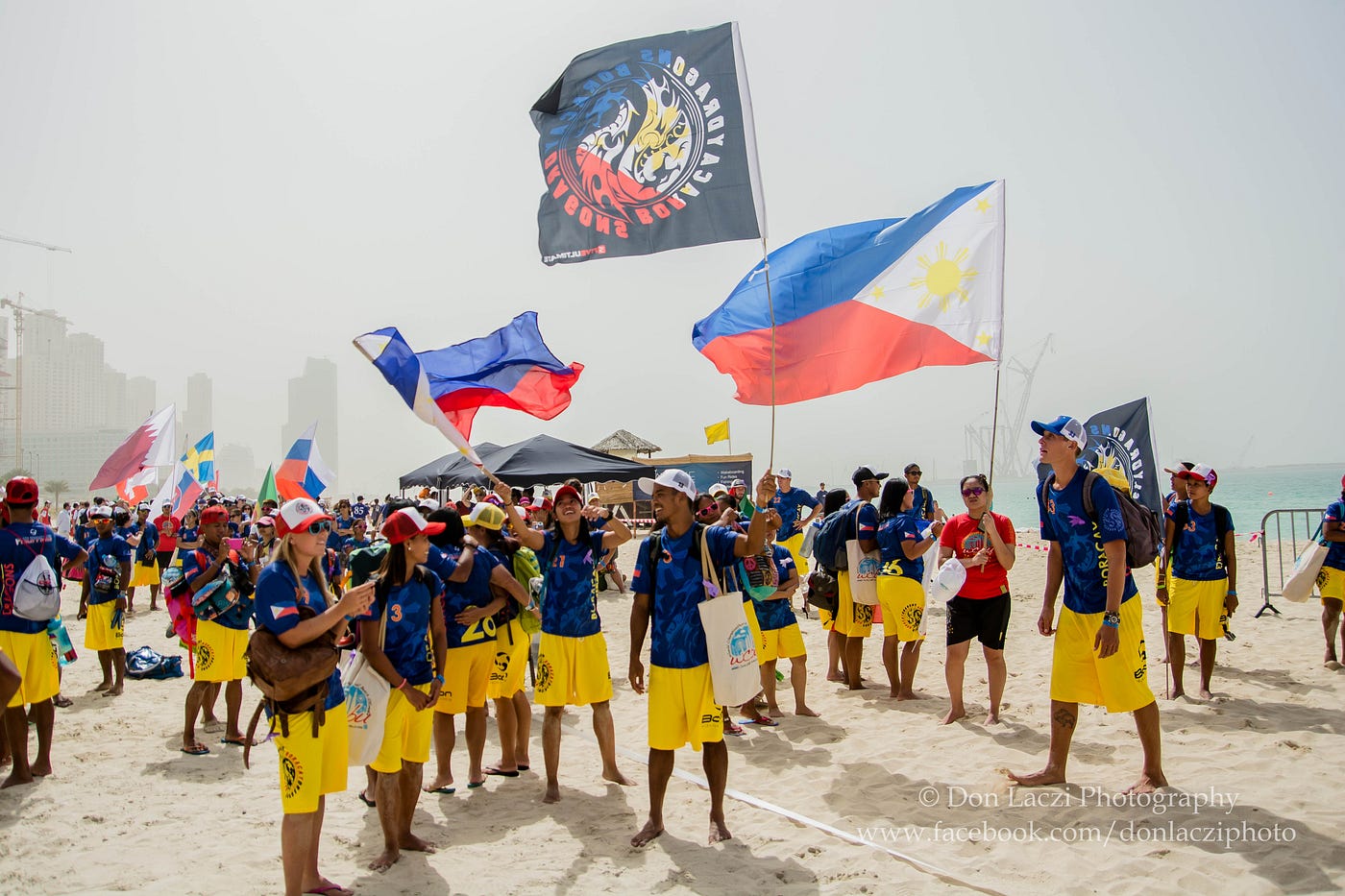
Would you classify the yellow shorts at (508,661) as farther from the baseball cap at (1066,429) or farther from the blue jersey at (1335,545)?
the blue jersey at (1335,545)

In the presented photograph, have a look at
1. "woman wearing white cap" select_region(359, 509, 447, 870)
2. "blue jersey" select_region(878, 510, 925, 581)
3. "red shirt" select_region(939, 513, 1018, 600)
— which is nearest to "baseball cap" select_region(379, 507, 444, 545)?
"woman wearing white cap" select_region(359, 509, 447, 870)

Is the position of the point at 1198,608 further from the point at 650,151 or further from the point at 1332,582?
the point at 650,151

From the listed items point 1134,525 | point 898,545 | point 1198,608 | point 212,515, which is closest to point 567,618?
point 212,515

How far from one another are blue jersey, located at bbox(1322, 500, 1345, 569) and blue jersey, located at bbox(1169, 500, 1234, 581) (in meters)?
1.65

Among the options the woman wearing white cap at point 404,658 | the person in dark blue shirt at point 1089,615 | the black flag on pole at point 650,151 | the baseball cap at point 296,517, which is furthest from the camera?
the black flag on pole at point 650,151

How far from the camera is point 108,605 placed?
864 centimetres

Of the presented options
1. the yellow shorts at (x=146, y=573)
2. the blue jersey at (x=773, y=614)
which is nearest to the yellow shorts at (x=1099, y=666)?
the blue jersey at (x=773, y=614)

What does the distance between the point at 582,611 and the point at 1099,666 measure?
330cm

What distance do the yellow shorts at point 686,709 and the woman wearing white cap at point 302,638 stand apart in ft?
5.61

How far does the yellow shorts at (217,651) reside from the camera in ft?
22.1

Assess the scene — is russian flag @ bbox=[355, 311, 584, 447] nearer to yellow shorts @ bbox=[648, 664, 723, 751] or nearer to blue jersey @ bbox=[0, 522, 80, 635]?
blue jersey @ bbox=[0, 522, 80, 635]

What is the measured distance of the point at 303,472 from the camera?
17766 mm

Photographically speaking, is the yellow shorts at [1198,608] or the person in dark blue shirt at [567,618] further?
the yellow shorts at [1198,608]

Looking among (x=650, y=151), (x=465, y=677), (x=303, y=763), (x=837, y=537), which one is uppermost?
(x=650, y=151)
